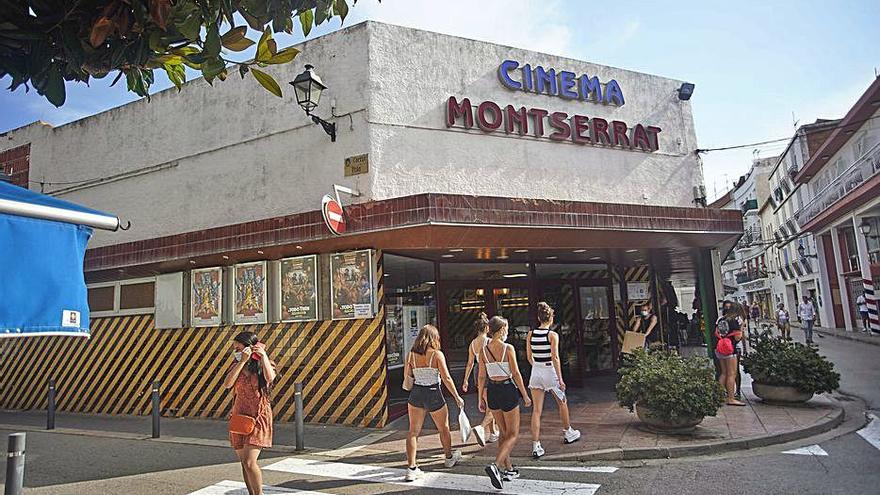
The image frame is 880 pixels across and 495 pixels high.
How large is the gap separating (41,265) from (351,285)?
25.0 ft

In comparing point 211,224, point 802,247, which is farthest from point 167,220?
point 802,247

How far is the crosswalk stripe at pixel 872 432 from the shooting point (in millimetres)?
7304

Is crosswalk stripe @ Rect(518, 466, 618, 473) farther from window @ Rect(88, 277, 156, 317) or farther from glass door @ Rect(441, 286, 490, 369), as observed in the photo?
window @ Rect(88, 277, 156, 317)

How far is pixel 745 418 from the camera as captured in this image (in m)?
8.67

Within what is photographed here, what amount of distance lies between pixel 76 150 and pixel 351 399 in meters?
10.5

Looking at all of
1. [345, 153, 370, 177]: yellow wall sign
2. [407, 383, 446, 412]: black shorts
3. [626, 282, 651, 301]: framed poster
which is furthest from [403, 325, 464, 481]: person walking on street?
[626, 282, 651, 301]: framed poster

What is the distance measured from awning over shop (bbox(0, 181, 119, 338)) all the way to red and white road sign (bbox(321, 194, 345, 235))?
221 inches

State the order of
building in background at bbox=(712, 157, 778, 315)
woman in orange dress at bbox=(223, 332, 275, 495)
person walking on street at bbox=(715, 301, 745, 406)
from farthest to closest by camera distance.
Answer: building in background at bbox=(712, 157, 778, 315), person walking on street at bbox=(715, 301, 745, 406), woman in orange dress at bbox=(223, 332, 275, 495)

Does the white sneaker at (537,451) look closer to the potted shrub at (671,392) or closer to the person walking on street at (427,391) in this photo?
the person walking on street at (427,391)

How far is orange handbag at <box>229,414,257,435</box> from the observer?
18.1ft

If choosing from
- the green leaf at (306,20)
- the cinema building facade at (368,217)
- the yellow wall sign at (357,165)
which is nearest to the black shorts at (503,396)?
the cinema building facade at (368,217)

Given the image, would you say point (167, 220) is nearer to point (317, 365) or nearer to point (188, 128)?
point (188, 128)

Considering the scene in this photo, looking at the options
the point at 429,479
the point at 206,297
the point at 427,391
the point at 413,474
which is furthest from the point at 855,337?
the point at 206,297

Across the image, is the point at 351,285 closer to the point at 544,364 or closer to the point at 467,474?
the point at 544,364
